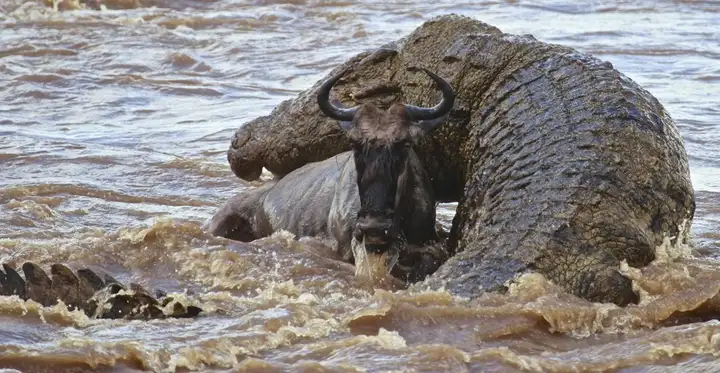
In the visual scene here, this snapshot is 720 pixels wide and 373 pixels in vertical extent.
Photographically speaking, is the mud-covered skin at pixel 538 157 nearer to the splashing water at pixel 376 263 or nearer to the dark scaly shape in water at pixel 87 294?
the splashing water at pixel 376 263

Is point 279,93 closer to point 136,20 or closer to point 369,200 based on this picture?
point 136,20

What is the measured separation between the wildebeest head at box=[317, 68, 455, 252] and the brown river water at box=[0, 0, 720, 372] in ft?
1.26

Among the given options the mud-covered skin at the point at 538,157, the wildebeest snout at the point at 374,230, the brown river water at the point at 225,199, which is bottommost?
the brown river water at the point at 225,199

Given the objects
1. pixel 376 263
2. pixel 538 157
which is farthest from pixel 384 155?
pixel 538 157

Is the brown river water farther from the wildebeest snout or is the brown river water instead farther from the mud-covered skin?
the wildebeest snout

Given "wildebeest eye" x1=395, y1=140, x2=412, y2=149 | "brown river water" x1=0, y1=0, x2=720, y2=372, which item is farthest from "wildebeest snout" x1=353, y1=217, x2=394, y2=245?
"wildebeest eye" x1=395, y1=140, x2=412, y2=149

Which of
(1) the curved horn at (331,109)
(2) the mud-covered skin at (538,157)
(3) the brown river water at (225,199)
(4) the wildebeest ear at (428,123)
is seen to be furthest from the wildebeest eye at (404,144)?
(3) the brown river water at (225,199)

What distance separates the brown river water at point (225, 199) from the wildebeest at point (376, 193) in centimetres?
28

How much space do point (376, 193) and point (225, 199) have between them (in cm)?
310

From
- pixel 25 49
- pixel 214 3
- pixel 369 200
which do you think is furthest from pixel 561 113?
pixel 214 3

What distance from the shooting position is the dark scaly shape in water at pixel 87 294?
6.91 m

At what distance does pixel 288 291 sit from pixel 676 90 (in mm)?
7482

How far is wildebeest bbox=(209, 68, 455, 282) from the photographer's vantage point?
25.3 feet

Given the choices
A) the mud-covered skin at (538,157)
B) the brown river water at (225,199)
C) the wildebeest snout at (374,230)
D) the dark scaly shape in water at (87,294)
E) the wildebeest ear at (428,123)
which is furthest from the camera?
the wildebeest ear at (428,123)
